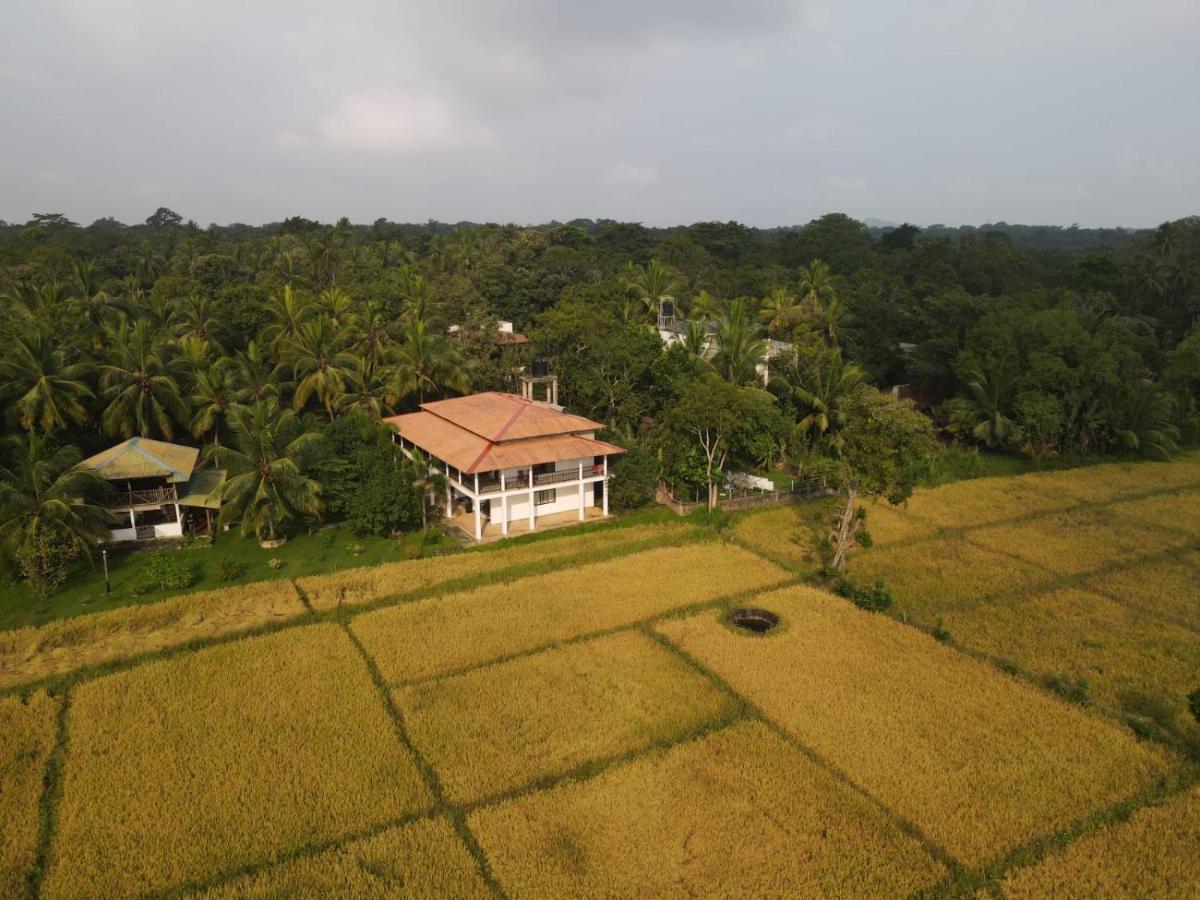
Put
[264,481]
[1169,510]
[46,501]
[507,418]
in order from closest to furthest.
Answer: [46,501] < [264,481] < [507,418] < [1169,510]

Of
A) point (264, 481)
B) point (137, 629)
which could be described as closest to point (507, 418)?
point (264, 481)

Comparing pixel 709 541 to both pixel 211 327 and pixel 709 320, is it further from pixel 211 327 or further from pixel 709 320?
pixel 211 327

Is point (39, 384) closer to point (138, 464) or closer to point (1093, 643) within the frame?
point (138, 464)

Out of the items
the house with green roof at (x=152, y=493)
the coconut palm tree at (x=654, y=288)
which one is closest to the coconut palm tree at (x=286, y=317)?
the house with green roof at (x=152, y=493)

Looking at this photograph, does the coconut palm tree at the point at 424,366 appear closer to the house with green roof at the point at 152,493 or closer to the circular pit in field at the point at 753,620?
the house with green roof at the point at 152,493

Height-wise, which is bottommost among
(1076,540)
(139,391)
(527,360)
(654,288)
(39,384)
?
(1076,540)

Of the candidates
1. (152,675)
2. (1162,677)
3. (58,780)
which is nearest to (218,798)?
(58,780)
